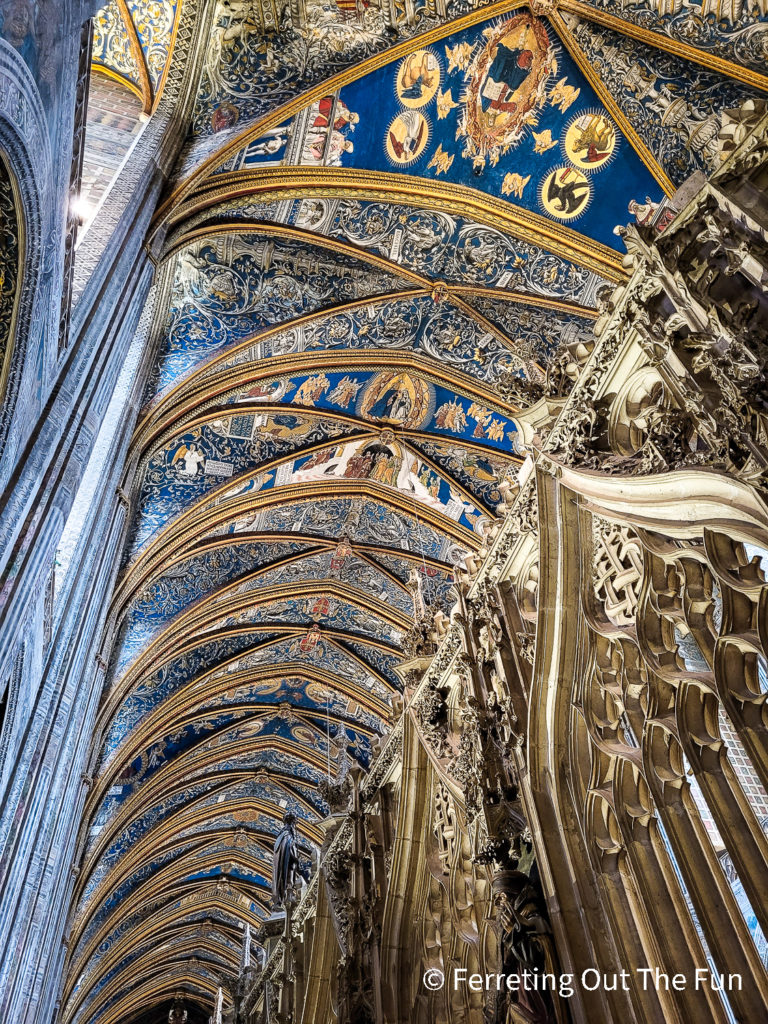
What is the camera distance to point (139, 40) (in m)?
8.66

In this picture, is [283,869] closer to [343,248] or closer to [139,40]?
[343,248]

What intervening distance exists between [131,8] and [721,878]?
9601mm

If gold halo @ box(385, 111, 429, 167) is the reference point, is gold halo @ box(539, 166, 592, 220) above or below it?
below

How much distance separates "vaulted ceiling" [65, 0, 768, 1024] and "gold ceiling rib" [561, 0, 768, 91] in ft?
0.10

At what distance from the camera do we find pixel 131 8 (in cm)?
859

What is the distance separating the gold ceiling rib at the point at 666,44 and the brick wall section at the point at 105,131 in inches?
197

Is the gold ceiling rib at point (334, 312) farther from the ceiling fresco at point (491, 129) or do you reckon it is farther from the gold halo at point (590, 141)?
the gold halo at point (590, 141)

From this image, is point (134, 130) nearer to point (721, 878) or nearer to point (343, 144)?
point (343, 144)

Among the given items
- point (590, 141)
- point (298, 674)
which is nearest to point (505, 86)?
point (590, 141)

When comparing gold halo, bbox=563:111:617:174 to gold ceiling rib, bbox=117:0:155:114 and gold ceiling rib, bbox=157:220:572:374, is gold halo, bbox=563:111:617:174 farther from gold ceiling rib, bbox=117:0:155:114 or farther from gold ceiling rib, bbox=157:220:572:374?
gold ceiling rib, bbox=117:0:155:114

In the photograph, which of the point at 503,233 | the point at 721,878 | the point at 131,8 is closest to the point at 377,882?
the point at 721,878

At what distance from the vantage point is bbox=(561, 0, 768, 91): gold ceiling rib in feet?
27.3

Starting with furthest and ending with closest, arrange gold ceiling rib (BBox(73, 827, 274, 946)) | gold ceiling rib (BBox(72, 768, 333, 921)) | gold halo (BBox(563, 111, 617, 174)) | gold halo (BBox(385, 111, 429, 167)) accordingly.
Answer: gold ceiling rib (BBox(73, 827, 274, 946))
gold ceiling rib (BBox(72, 768, 333, 921))
gold halo (BBox(385, 111, 429, 167))
gold halo (BBox(563, 111, 617, 174))

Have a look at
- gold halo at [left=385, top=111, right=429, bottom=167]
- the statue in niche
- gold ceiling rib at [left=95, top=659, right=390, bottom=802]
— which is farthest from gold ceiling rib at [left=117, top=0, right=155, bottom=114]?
gold ceiling rib at [left=95, top=659, right=390, bottom=802]
